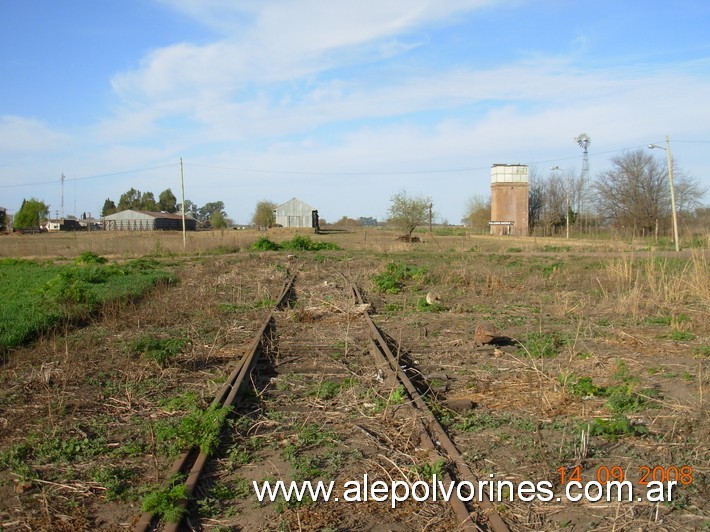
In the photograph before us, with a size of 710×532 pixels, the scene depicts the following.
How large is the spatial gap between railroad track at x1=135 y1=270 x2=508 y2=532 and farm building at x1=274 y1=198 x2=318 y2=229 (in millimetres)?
89825

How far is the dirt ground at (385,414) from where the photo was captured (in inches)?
166

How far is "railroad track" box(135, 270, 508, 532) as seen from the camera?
411cm

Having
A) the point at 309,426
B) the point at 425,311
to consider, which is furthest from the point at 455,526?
the point at 425,311

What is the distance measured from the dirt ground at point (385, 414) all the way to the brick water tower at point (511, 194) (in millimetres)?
69509

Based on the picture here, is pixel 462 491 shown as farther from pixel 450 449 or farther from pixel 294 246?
pixel 294 246

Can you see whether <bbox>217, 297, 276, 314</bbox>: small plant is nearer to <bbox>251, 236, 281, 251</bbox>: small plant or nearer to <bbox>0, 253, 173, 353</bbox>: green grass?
<bbox>0, 253, 173, 353</bbox>: green grass

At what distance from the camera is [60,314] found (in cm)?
1205

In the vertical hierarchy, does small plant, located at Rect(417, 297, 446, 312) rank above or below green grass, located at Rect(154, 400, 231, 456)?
above

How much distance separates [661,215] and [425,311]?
54.1m

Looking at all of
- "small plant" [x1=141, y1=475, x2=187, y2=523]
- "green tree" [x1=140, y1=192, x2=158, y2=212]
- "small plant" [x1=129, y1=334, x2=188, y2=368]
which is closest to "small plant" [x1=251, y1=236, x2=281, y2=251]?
"small plant" [x1=129, y1=334, x2=188, y2=368]

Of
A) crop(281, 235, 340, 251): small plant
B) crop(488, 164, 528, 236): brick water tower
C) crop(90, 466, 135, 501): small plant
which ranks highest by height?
crop(488, 164, 528, 236): brick water tower

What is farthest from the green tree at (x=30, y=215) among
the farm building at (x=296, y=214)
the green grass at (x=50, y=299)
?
the green grass at (x=50, y=299)

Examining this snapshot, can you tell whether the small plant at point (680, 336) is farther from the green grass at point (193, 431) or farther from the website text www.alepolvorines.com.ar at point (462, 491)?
the green grass at point (193, 431)

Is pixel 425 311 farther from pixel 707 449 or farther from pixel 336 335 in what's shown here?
pixel 707 449
